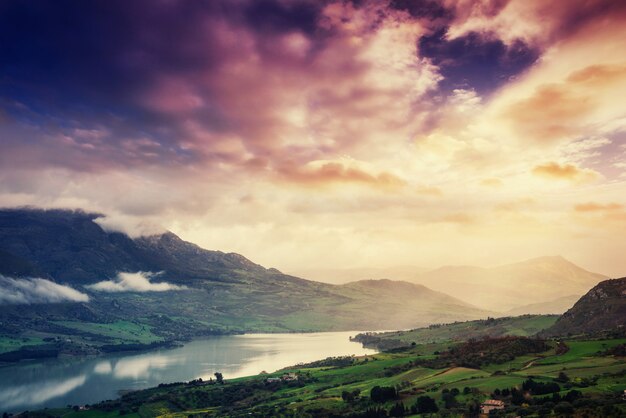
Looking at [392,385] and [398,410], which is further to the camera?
[392,385]

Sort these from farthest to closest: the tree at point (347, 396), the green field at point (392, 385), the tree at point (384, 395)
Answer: the tree at point (347, 396) < the tree at point (384, 395) < the green field at point (392, 385)

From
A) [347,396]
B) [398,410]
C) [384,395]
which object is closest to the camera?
[398,410]

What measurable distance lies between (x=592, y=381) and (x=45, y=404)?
636 ft

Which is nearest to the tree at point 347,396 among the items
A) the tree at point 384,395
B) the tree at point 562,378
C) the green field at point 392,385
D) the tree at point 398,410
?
the green field at point 392,385

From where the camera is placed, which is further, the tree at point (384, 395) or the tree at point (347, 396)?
the tree at point (347, 396)

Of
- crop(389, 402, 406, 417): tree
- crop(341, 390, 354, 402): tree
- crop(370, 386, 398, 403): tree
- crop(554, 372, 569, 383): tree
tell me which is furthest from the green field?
crop(389, 402, 406, 417): tree

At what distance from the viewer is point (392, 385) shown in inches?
5787

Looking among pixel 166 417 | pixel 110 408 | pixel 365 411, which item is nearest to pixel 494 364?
pixel 365 411

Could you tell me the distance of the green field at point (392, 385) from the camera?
364ft

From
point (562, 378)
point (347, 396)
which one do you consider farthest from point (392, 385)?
point (562, 378)

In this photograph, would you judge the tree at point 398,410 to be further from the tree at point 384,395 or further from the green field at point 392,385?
the tree at point 384,395

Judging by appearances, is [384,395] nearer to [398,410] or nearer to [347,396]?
[347,396]

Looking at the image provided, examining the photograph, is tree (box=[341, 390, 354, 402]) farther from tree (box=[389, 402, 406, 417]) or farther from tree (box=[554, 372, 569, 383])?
tree (box=[554, 372, 569, 383])

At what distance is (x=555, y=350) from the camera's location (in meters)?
159
